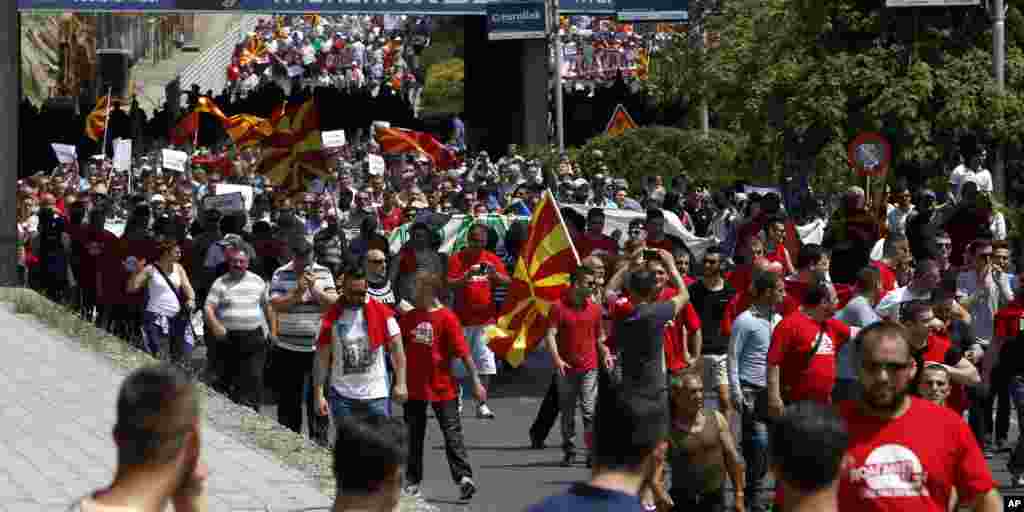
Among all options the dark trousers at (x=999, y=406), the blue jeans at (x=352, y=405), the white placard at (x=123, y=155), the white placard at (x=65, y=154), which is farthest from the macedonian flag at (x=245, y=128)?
the blue jeans at (x=352, y=405)

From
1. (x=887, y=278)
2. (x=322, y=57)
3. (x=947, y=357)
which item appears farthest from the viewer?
(x=322, y=57)

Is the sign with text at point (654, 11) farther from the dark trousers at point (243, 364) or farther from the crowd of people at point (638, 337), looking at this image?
the dark trousers at point (243, 364)

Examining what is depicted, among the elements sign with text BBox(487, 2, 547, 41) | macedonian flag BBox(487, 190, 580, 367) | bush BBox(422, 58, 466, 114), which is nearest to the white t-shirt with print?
macedonian flag BBox(487, 190, 580, 367)

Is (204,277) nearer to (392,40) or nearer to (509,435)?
(509,435)

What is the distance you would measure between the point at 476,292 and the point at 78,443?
19.5 ft

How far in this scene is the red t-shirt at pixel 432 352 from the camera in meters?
13.2

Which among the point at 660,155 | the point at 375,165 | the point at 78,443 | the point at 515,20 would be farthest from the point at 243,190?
the point at 78,443

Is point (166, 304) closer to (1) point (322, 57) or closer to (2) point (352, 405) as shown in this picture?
(2) point (352, 405)

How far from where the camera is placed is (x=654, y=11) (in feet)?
132

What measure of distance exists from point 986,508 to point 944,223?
13.1m

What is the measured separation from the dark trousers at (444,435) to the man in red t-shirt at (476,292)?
4.82 metres

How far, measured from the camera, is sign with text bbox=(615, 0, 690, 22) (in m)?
40.3

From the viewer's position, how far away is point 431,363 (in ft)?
43.3

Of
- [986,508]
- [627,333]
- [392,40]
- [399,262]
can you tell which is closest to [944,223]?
[399,262]
